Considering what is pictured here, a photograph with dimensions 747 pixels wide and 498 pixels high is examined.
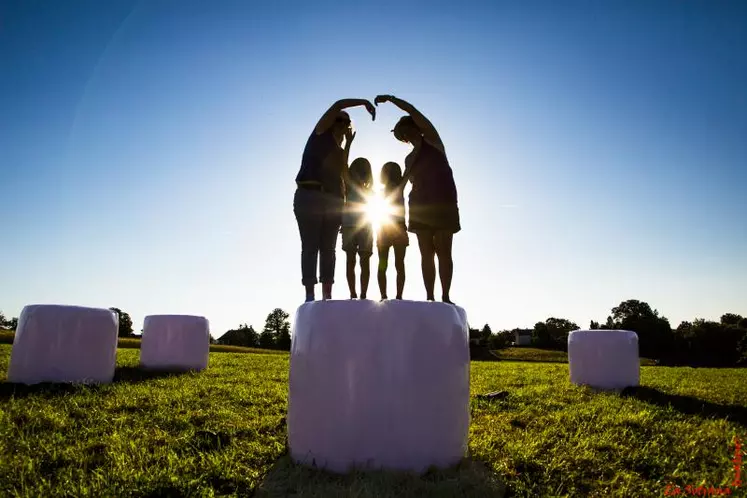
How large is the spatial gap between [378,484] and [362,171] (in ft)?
11.5

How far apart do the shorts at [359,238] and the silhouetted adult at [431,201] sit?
0.44m

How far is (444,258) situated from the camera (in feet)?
16.5

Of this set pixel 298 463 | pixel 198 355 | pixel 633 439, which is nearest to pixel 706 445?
pixel 633 439

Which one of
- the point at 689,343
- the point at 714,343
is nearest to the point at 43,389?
the point at 689,343

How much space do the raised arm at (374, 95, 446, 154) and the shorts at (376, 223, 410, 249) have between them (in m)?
0.93

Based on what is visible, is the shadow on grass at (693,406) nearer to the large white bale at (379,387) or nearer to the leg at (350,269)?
the large white bale at (379,387)

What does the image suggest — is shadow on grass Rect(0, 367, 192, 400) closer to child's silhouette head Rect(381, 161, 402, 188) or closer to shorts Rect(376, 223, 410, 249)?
shorts Rect(376, 223, 410, 249)

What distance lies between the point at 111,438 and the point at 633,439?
4526mm

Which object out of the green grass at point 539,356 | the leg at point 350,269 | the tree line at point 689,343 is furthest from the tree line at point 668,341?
the leg at point 350,269

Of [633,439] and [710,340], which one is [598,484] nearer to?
[633,439]

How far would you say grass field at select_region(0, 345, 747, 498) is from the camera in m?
3.10

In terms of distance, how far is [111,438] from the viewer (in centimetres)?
408

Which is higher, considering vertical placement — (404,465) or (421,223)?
(421,223)

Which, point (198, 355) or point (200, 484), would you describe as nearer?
point (200, 484)
